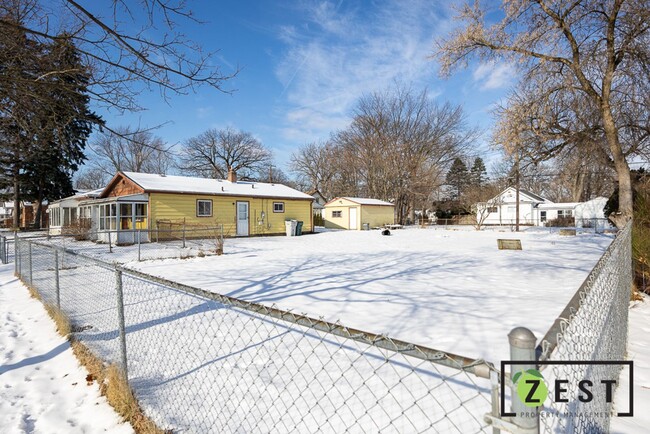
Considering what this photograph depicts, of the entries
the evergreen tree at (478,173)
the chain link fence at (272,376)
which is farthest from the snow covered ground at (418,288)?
the evergreen tree at (478,173)

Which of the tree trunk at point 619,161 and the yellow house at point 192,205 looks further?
the yellow house at point 192,205

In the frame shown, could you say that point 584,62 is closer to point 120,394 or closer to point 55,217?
point 120,394

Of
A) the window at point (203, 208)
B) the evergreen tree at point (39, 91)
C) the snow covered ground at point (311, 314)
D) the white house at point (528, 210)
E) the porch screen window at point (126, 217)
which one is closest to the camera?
the snow covered ground at point (311, 314)

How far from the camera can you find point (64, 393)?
3162 millimetres

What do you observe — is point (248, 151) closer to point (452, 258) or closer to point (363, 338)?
point (452, 258)

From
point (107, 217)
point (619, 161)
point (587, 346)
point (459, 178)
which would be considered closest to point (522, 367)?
point (587, 346)

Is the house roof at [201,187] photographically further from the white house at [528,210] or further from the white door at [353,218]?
the white house at [528,210]

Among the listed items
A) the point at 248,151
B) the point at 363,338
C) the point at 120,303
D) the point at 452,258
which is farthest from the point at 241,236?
the point at 248,151

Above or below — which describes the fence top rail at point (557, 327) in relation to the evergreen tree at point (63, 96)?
below

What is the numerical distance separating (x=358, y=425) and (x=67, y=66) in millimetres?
4763

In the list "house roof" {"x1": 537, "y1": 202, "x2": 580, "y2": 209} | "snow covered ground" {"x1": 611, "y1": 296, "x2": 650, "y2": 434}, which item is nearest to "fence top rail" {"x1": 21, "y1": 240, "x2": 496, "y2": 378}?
"snow covered ground" {"x1": 611, "y1": 296, "x2": 650, "y2": 434}

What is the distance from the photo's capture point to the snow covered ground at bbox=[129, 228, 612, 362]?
4.44 metres

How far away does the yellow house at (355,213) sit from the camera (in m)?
32.0

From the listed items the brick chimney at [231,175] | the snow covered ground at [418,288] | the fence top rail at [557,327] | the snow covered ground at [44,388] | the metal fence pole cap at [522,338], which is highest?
the brick chimney at [231,175]
